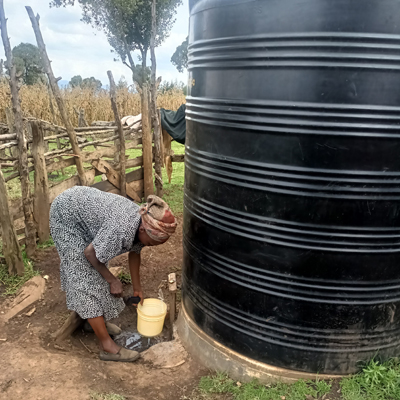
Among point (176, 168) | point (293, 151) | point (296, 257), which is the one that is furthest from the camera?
point (176, 168)

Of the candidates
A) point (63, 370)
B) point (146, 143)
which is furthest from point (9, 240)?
point (146, 143)

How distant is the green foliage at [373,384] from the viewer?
238 centimetres

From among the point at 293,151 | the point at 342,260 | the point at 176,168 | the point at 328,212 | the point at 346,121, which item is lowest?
the point at 176,168

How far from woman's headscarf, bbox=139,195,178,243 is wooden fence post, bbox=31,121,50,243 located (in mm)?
2790

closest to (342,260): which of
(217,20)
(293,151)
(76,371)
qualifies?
(293,151)

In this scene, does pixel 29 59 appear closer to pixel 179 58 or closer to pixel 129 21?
A: pixel 129 21

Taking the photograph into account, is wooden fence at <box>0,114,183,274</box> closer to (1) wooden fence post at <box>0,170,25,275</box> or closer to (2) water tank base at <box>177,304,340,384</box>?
(1) wooden fence post at <box>0,170,25,275</box>

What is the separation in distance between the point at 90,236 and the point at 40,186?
2302 millimetres

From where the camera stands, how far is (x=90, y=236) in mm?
2982

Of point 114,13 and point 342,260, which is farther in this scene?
point 114,13

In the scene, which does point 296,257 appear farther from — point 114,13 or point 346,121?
point 114,13

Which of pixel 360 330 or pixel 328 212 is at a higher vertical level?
pixel 328 212

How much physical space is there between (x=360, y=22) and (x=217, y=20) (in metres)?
0.92

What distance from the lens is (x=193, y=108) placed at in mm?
2705
